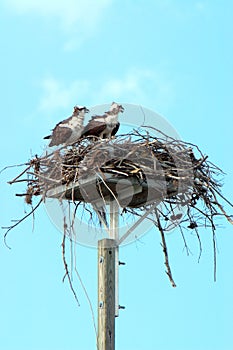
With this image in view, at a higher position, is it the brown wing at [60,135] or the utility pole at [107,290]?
the brown wing at [60,135]

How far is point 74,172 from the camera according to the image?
5.60m

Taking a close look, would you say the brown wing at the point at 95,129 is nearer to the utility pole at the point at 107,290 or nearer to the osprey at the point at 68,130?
the osprey at the point at 68,130

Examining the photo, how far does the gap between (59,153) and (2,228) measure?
0.85 m

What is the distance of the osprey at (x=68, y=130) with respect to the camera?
6.28m

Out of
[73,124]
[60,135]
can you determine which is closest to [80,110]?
[73,124]

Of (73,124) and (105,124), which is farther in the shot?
(73,124)

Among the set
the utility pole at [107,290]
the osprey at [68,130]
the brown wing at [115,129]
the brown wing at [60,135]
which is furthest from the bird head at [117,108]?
the utility pole at [107,290]

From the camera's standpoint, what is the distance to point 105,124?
6.21m

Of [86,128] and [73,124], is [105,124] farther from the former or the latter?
[73,124]

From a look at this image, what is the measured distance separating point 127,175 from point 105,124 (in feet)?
2.85

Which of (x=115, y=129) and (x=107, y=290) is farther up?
(x=115, y=129)

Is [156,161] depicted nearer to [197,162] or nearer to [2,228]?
[197,162]

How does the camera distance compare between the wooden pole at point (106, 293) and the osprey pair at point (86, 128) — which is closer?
the wooden pole at point (106, 293)

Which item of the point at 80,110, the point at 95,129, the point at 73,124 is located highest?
the point at 80,110
